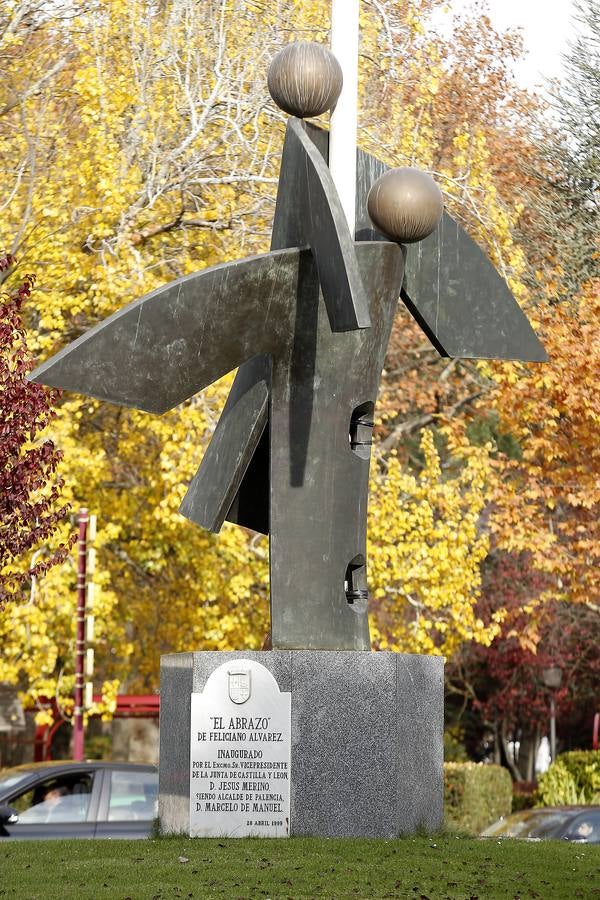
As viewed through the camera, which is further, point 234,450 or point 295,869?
point 234,450

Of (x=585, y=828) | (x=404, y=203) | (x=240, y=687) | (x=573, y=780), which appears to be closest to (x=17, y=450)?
(x=240, y=687)

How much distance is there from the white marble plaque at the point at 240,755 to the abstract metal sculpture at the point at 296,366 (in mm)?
455

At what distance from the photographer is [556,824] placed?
509 inches

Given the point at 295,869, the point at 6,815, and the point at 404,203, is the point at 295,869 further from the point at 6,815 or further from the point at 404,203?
the point at 6,815

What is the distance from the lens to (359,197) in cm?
968

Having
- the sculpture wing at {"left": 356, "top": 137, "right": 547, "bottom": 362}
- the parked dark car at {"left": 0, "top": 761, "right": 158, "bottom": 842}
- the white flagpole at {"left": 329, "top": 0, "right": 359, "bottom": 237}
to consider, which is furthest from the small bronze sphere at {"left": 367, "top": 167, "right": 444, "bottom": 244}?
the parked dark car at {"left": 0, "top": 761, "right": 158, "bottom": 842}

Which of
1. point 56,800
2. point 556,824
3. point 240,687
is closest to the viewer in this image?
point 240,687

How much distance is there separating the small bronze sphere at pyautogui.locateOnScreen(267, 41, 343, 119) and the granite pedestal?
11.2ft

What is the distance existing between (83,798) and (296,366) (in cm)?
447

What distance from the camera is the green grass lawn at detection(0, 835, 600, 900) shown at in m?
7.02

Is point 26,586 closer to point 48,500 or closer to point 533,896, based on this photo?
point 48,500

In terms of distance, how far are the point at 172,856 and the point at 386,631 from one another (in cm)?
1247

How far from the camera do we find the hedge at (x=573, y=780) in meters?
20.0

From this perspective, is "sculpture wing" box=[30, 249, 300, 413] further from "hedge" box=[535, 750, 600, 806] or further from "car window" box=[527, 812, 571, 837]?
"hedge" box=[535, 750, 600, 806]
